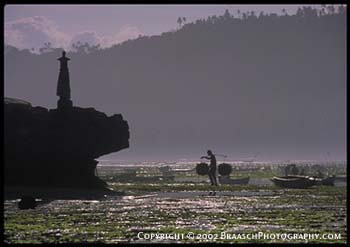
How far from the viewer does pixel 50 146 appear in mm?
63812

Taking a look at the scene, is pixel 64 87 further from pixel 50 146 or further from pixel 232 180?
pixel 232 180

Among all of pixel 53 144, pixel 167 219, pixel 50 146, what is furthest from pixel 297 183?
pixel 167 219

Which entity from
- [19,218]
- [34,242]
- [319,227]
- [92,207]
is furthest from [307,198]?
[34,242]

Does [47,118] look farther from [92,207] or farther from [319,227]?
[319,227]

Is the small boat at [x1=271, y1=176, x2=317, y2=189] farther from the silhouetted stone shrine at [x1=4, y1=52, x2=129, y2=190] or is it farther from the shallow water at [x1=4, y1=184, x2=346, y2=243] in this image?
the shallow water at [x1=4, y1=184, x2=346, y2=243]

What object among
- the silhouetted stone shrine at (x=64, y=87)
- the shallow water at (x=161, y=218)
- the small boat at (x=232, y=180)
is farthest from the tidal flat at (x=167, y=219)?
the small boat at (x=232, y=180)

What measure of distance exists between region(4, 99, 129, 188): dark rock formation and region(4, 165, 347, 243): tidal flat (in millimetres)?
10329

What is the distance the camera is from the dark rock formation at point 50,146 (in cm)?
6153

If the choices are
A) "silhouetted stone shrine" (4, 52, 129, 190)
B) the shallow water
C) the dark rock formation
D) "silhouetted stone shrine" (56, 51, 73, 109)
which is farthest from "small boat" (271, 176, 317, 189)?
"silhouetted stone shrine" (56, 51, 73, 109)

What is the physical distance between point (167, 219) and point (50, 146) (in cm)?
2875

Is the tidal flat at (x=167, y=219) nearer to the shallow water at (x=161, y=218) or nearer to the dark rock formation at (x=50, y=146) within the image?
the shallow water at (x=161, y=218)

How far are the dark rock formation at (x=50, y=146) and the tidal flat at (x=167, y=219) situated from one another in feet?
33.9

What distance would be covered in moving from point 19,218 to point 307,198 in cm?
2520

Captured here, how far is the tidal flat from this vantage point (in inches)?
1172
